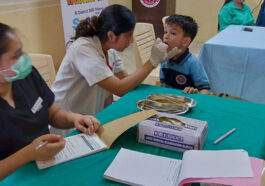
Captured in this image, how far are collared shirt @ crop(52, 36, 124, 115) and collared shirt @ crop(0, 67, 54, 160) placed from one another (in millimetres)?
299

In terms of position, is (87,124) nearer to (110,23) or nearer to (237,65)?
(110,23)

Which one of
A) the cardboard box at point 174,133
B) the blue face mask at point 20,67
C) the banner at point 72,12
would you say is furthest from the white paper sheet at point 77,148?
the banner at point 72,12

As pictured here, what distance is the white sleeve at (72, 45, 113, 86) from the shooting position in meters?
1.40

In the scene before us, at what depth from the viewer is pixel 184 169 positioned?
2.38ft

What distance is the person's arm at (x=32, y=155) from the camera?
0.82 meters

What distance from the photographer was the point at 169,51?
1660 millimetres

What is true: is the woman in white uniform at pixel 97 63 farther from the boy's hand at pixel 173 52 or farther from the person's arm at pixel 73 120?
the person's arm at pixel 73 120

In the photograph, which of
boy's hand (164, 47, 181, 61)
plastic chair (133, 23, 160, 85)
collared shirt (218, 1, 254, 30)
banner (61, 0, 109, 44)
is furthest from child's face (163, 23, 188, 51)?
collared shirt (218, 1, 254, 30)

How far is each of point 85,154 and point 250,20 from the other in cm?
334

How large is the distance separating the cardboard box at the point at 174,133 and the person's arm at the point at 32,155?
275 mm

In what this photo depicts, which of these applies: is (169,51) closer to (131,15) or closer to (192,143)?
(131,15)

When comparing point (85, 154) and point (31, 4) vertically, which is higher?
point (31, 4)

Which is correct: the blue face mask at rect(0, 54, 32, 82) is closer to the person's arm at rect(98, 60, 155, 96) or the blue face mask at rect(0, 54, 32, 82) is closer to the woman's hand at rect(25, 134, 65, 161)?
the woman's hand at rect(25, 134, 65, 161)

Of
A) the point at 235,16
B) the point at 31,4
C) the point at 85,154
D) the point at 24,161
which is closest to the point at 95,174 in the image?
the point at 85,154
